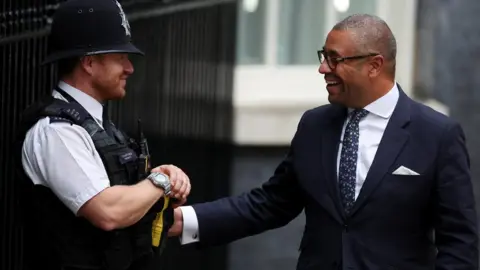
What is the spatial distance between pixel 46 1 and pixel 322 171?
1319mm

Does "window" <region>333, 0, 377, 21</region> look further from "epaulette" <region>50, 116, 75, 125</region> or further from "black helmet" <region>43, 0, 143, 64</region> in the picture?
"epaulette" <region>50, 116, 75, 125</region>

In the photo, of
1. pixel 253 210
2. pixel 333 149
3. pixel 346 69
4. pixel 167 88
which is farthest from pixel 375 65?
pixel 167 88

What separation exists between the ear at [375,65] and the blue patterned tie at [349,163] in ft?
0.55

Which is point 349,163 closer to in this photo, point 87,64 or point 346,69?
point 346,69

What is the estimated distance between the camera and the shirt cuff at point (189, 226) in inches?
200

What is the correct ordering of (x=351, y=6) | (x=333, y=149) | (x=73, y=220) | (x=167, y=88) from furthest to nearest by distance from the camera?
(x=351, y=6) → (x=167, y=88) → (x=333, y=149) → (x=73, y=220)

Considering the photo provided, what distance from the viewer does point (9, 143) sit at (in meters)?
4.71

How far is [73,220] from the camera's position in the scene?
13.5ft

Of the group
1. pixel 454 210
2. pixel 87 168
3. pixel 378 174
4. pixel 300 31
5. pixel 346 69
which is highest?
pixel 346 69

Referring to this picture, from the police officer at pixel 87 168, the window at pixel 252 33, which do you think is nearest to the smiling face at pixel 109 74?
the police officer at pixel 87 168

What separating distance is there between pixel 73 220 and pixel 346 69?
126 cm

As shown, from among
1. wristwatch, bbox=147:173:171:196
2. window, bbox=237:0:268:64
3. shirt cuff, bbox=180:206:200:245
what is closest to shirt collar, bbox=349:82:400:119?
shirt cuff, bbox=180:206:200:245

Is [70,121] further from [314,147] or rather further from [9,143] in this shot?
[314,147]

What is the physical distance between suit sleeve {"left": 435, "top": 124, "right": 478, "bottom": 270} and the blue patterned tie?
331 mm
